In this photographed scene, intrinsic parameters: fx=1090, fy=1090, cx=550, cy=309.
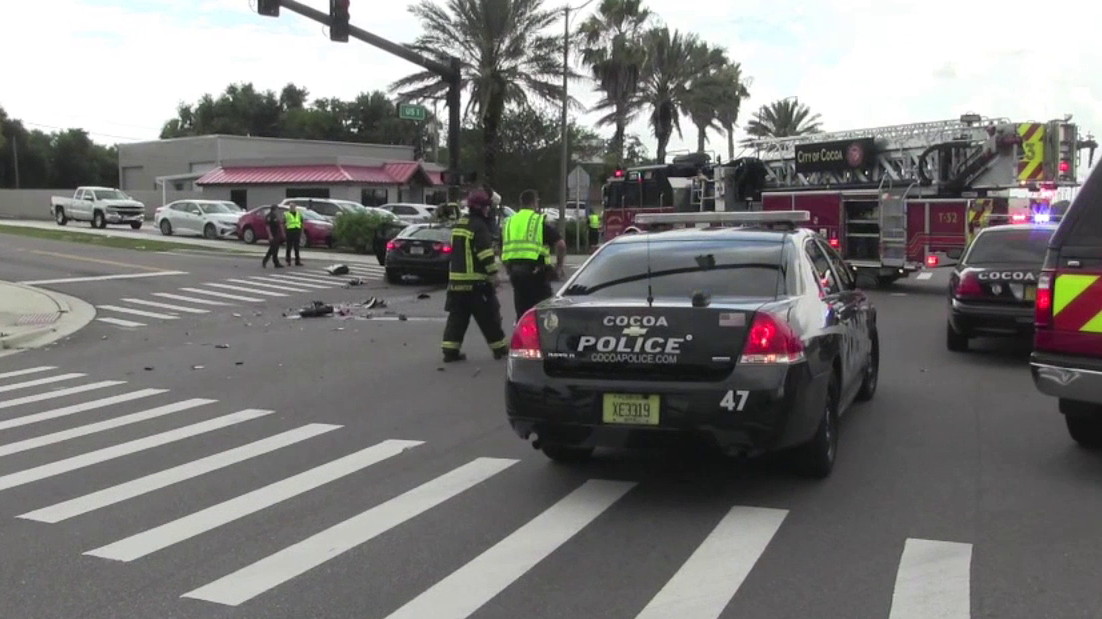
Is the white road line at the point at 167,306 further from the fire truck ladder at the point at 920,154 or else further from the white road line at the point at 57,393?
the fire truck ladder at the point at 920,154

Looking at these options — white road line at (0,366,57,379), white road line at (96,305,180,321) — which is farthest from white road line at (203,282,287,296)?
white road line at (0,366,57,379)

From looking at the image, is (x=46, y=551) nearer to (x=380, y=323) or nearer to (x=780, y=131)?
(x=380, y=323)

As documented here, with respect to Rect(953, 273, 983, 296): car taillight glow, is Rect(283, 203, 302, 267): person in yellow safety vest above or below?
above

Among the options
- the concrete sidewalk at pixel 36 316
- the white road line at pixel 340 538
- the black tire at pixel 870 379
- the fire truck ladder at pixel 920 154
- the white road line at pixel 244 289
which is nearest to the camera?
the white road line at pixel 340 538

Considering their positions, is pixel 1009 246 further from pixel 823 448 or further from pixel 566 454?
pixel 566 454

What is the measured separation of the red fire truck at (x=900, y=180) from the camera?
1958 centimetres

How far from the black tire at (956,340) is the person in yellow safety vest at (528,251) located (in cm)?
463

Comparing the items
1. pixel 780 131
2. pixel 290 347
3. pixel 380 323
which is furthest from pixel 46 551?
pixel 780 131

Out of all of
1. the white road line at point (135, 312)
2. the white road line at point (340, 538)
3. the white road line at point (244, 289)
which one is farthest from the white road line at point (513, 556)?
the white road line at point (244, 289)

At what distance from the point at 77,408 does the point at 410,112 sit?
Answer: 52.0 ft

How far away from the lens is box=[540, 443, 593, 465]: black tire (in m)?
7.38

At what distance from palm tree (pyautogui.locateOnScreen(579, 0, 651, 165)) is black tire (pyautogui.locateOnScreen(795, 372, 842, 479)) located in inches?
1542

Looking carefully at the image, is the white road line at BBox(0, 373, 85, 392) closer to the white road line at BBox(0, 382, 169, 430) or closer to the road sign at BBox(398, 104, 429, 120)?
the white road line at BBox(0, 382, 169, 430)

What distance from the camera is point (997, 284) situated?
11930 millimetres
